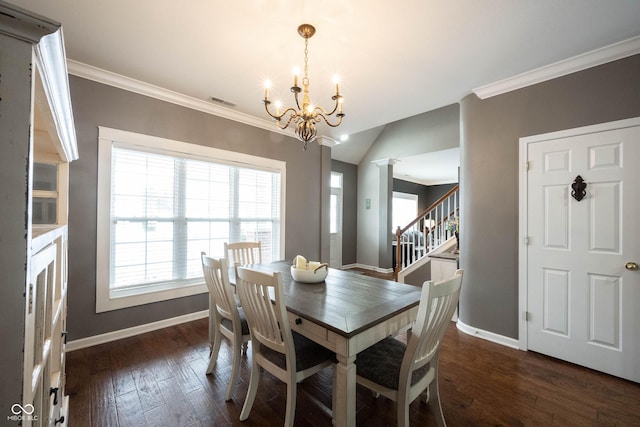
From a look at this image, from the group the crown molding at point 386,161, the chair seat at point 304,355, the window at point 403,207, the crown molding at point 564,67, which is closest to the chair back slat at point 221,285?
the chair seat at point 304,355

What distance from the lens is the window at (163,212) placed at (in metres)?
2.57

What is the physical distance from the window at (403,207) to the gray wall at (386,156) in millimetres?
2331

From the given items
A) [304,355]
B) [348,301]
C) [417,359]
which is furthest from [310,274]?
[417,359]

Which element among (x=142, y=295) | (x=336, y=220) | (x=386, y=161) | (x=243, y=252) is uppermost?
(x=386, y=161)

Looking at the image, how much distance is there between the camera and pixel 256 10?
178 centimetres

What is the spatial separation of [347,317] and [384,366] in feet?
1.15

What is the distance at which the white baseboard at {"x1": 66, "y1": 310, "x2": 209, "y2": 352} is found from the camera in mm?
2408

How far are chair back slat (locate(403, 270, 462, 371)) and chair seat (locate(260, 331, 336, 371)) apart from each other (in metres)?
0.51

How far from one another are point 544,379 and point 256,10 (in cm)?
353

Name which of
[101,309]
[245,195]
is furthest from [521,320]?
[101,309]

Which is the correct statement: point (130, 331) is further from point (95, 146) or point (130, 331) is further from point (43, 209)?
point (95, 146)

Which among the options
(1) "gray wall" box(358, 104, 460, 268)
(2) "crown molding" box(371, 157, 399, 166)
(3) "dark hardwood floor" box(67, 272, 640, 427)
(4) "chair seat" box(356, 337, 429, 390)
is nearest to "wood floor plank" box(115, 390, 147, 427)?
(3) "dark hardwood floor" box(67, 272, 640, 427)

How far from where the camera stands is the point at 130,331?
8.78 ft

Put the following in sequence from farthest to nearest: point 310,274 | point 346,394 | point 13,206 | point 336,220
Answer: point 336,220 → point 310,274 → point 346,394 → point 13,206
